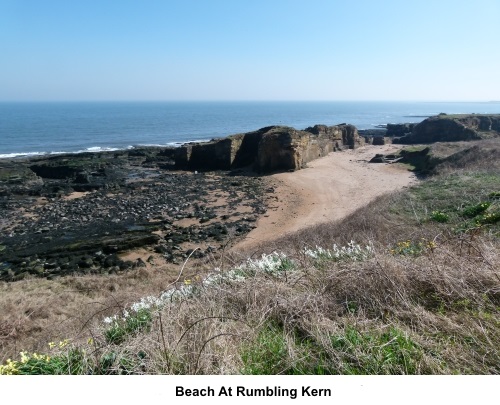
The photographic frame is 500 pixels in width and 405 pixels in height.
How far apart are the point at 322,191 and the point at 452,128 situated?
119 ft

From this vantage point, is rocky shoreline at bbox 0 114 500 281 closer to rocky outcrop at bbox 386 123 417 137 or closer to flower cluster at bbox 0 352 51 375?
flower cluster at bbox 0 352 51 375

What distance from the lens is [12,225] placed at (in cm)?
2053

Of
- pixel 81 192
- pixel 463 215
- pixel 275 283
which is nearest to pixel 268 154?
pixel 81 192

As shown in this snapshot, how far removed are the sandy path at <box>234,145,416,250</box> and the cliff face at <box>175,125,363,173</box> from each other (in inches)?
67.8

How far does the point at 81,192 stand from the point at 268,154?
657 inches

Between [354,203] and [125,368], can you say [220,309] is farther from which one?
[354,203]

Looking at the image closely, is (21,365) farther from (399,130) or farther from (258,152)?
(399,130)

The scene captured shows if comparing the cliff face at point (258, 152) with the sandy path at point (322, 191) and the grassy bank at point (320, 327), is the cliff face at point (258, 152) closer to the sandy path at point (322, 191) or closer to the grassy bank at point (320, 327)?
the sandy path at point (322, 191)

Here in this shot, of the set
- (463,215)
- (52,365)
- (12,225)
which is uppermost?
(52,365)

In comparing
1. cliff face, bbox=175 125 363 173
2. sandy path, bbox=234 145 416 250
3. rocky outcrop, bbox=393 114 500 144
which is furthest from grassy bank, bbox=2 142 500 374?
rocky outcrop, bbox=393 114 500 144

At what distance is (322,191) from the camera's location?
1063 inches

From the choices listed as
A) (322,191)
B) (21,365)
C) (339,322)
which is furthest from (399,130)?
(21,365)

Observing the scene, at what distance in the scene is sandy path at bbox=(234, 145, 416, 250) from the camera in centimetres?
1969

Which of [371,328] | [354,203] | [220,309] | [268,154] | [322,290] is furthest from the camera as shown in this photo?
[268,154]
